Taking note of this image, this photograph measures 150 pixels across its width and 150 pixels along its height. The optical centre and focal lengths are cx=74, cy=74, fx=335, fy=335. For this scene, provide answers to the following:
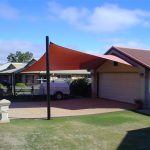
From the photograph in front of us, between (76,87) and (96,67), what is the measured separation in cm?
411

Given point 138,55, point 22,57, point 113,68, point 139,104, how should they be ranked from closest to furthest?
point 139,104 → point 138,55 → point 113,68 → point 22,57

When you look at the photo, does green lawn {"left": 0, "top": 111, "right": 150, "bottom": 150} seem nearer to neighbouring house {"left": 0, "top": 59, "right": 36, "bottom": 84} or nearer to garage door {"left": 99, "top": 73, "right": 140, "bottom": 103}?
garage door {"left": 99, "top": 73, "right": 140, "bottom": 103}

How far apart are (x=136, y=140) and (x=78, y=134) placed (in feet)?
6.44

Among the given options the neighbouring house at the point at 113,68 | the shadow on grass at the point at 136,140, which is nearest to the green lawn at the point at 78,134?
the shadow on grass at the point at 136,140

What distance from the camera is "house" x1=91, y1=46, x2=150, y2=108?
1969 centimetres

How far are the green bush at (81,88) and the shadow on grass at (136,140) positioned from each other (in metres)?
14.8

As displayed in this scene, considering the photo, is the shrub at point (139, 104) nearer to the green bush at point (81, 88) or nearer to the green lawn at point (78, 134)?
the green lawn at point (78, 134)

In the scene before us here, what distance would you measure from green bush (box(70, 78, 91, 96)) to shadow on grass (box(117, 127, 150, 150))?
14.8 metres

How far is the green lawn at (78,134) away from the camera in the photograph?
9.91m

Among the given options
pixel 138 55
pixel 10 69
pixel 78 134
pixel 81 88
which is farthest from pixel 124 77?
pixel 10 69

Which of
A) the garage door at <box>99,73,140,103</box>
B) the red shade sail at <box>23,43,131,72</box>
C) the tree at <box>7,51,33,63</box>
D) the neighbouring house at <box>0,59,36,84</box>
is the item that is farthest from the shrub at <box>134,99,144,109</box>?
the tree at <box>7,51,33,63</box>

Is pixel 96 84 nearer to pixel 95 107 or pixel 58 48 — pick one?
pixel 95 107

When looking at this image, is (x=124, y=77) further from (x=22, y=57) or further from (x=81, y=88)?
(x=22, y=57)

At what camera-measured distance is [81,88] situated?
27922mm
